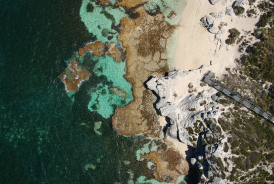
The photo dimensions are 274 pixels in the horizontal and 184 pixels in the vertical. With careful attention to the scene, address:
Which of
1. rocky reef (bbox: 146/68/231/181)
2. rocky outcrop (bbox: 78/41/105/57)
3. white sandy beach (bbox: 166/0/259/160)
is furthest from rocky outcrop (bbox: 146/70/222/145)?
rocky outcrop (bbox: 78/41/105/57)

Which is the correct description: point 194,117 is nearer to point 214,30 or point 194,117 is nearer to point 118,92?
point 118,92

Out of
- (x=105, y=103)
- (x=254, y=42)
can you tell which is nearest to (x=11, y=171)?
(x=105, y=103)

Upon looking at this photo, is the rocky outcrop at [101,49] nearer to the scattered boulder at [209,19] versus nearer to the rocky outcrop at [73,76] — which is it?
the rocky outcrop at [73,76]

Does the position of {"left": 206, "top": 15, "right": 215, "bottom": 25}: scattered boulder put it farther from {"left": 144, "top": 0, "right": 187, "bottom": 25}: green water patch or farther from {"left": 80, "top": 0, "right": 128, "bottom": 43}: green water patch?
{"left": 80, "top": 0, "right": 128, "bottom": 43}: green water patch

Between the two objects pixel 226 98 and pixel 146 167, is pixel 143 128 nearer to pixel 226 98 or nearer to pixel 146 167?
pixel 146 167

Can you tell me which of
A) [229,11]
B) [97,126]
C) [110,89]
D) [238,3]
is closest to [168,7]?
[229,11]
